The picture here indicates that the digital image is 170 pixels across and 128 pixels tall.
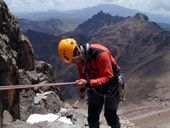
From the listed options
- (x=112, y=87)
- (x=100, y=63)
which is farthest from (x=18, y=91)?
(x=100, y=63)

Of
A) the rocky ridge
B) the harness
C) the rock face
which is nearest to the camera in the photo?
the harness

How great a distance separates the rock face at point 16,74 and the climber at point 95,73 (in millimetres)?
3252

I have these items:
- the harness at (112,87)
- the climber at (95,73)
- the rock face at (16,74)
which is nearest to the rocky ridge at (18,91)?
the rock face at (16,74)

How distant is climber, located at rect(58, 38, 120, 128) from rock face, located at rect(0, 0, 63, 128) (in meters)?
3.25

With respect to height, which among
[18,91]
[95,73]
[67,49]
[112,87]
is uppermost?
[67,49]

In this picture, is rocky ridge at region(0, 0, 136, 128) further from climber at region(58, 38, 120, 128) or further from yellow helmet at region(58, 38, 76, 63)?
yellow helmet at region(58, 38, 76, 63)

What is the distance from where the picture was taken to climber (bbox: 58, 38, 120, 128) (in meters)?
4.05

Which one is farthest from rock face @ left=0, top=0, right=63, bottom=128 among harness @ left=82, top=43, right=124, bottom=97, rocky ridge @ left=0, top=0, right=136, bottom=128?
harness @ left=82, top=43, right=124, bottom=97

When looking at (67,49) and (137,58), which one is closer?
(67,49)

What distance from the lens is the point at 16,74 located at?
9.57 meters

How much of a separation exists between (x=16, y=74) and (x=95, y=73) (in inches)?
256

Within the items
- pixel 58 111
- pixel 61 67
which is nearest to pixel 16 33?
pixel 58 111

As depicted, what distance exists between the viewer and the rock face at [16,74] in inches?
309

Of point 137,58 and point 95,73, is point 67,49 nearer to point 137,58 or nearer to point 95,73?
point 95,73
